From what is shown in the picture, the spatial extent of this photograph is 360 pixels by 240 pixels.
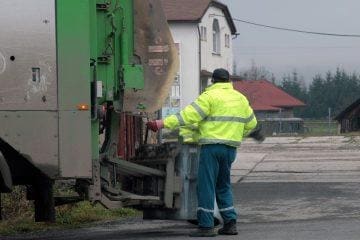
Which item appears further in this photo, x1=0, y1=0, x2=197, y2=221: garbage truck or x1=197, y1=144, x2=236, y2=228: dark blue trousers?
x1=197, y1=144, x2=236, y2=228: dark blue trousers

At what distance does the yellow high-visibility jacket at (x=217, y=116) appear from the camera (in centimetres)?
825

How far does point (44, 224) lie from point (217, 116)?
9.04ft

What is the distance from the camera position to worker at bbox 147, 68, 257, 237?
8273 mm

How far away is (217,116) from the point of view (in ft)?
27.4

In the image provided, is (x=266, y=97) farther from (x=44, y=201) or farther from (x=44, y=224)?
(x=44, y=201)

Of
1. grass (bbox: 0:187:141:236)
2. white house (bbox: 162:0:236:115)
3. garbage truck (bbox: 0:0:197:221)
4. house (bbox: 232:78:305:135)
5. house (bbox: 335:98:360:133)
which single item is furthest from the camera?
house (bbox: 232:78:305:135)

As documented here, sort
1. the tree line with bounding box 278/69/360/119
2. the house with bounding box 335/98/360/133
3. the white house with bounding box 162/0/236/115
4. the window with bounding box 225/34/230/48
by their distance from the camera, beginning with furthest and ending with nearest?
the tree line with bounding box 278/69/360/119 → the house with bounding box 335/98/360/133 → the window with bounding box 225/34/230/48 → the white house with bounding box 162/0/236/115

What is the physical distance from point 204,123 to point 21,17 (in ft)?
7.78

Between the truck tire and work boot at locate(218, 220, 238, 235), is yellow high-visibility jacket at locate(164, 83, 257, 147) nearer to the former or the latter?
work boot at locate(218, 220, 238, 235)

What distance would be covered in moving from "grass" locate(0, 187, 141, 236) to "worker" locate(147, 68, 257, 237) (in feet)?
6.39

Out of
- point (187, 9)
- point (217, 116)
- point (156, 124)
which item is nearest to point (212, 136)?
point (217, 116)

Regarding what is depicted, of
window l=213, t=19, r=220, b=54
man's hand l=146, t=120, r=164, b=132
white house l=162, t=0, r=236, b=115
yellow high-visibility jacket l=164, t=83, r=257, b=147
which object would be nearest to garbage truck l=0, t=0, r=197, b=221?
man's hand l=146, t=120, r=164, b=132

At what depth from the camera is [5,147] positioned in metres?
7.11

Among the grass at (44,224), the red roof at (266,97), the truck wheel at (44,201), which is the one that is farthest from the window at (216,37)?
the truck wheel at (44,201)
